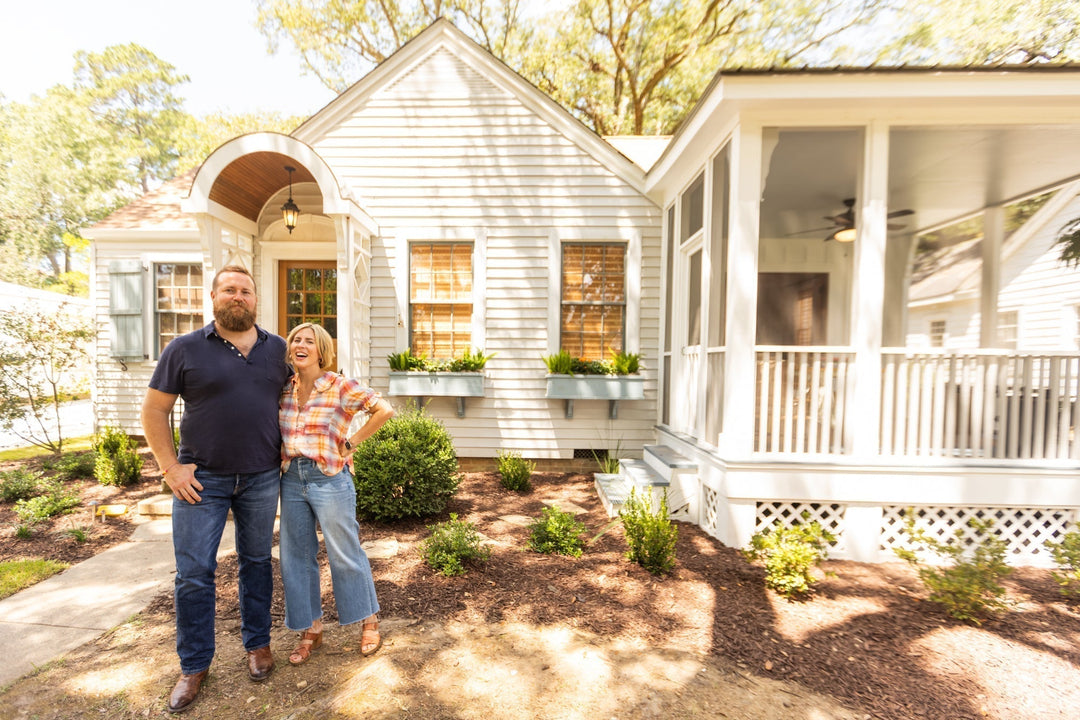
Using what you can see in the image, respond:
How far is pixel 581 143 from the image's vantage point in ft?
19.5

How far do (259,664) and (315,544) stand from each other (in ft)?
1.86

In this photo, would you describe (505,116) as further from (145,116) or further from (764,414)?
(145,116)

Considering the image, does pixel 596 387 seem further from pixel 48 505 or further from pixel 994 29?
pixel 994 29

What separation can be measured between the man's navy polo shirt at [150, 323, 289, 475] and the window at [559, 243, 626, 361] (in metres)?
4.21

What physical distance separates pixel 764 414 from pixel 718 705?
88.4 inches

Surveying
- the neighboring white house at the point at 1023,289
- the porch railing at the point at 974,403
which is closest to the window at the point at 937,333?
the neighboring white house at the point at 1023,289

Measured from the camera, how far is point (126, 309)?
6535 mm

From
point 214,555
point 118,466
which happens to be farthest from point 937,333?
point 118,466

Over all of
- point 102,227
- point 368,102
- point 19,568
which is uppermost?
point 368,102

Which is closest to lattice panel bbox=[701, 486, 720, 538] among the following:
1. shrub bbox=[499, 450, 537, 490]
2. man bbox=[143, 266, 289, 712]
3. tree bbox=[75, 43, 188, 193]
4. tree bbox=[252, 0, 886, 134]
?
shrub bbox=[499, 450, 537, 490]

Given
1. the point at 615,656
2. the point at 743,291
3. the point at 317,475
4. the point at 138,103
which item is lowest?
the point at 615,656

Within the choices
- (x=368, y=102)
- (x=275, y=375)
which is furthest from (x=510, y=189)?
(x=275, y=375)

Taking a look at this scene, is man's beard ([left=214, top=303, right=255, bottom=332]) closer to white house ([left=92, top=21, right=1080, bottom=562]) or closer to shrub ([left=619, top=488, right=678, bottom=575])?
shrub ([left=619, top=488, right=678, bottom=575])

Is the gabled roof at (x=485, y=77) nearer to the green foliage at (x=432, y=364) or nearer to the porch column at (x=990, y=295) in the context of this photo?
the green foliage at (x=432, y=364)
